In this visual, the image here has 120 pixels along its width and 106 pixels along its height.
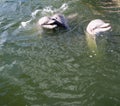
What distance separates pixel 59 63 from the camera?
6.88 meters

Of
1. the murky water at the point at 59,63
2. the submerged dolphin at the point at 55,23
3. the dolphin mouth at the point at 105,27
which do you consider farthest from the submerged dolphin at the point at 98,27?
the submerged dolphin at the point at 55,23

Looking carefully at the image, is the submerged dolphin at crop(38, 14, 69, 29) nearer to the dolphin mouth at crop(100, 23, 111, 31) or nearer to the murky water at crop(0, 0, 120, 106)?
the murky water at crop(0, 0, 120, 106)

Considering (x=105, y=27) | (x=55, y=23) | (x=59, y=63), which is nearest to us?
(x=59, y=63)

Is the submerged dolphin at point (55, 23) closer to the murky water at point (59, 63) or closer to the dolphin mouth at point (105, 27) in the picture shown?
the murky water at point (59, 63)

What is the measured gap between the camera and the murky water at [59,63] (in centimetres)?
584

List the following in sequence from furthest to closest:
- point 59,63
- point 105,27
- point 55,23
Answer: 1. point 55,23
2. point 105,27
3. point 59,63

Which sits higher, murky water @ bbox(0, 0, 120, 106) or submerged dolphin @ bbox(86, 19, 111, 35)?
submerged dolphin @ bbox(86, 19, 111, 35)

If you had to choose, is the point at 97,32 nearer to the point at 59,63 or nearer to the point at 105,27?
the point at 105,27

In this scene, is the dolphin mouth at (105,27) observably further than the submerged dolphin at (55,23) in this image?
No

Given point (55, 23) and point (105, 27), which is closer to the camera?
point (105, 27)

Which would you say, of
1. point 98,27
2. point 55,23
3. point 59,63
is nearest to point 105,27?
point 98,27

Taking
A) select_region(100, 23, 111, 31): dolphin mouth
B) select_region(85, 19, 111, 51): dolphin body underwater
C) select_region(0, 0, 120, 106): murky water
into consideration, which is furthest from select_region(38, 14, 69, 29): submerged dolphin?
select_region(100, 23, 111, 31): dolphin mouth

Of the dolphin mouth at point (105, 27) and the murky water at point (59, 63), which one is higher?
the dolphin mouth at point (105, 27)

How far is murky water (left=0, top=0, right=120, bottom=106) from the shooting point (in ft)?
19.2
